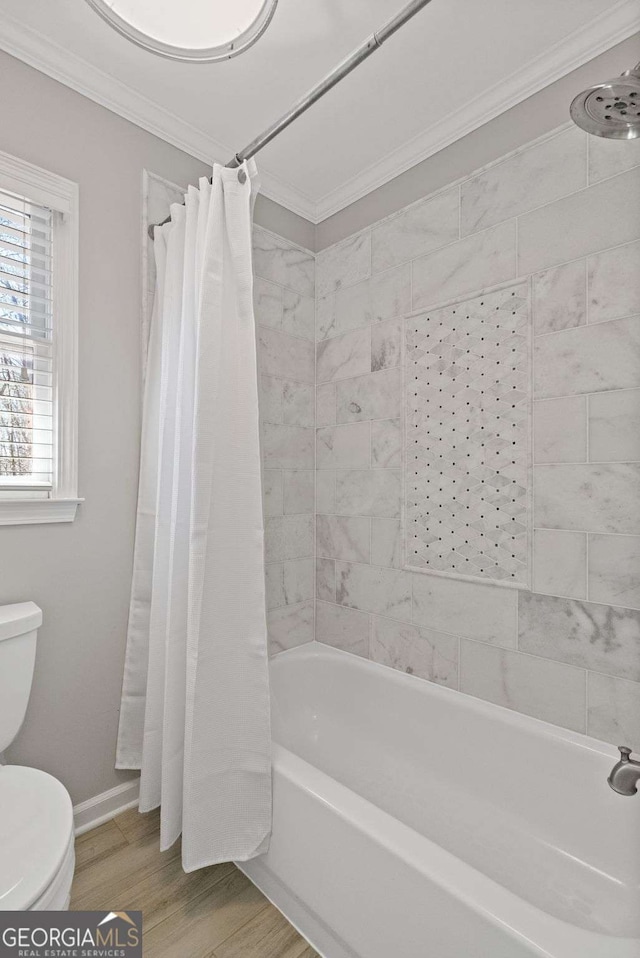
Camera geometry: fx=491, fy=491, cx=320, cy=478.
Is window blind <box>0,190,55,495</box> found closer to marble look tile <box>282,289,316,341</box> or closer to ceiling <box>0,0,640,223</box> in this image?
ceiling <box>0,0,640,223</box>

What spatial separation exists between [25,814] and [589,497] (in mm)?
1655

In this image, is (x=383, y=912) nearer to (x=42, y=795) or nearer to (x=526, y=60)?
(x=42, y=795)

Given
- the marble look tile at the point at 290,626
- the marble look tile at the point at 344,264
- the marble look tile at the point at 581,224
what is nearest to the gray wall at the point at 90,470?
the marble look tile at the point at 290,626

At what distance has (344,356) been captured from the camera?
2.23 m

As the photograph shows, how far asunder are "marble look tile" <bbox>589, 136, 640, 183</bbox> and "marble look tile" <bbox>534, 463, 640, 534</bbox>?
86cm

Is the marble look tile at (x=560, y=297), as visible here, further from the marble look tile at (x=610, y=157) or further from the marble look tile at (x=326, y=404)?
the marble look tile at (x=326, y=404)

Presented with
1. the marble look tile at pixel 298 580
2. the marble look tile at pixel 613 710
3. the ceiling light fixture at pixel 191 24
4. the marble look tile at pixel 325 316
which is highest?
the ceiling light fixture at pixel 191 24

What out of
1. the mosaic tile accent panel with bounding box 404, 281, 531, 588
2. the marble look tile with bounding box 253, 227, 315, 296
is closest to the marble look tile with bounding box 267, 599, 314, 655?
the mosaic tile accent panel with bounding box 404, 281, 531, 588

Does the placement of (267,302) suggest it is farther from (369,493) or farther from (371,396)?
(369,493)

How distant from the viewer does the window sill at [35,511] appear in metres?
1.47

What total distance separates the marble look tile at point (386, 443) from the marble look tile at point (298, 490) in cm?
37

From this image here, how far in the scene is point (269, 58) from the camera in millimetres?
1574

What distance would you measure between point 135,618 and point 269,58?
1904 mm

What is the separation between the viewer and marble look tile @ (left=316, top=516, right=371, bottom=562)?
2146mm
